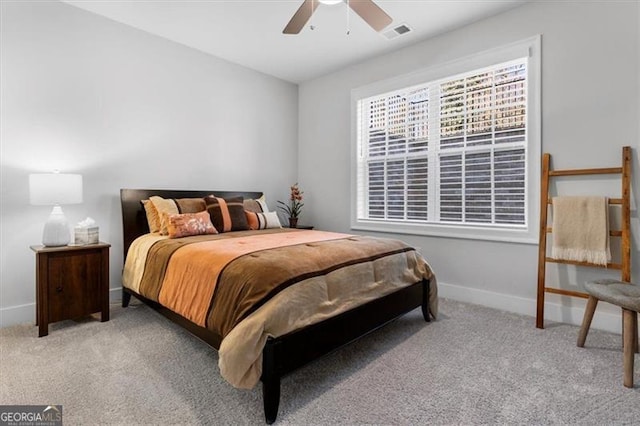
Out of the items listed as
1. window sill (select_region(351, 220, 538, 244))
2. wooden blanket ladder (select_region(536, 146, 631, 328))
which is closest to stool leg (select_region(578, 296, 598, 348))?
wooden blanket ladder (select_region(536, 146, 631, 328))

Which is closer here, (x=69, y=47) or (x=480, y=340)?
(x=480, y=340)

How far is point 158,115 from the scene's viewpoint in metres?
3.58

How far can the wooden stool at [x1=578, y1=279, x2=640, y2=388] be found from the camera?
6.07 ft

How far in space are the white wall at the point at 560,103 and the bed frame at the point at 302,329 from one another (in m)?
0.87

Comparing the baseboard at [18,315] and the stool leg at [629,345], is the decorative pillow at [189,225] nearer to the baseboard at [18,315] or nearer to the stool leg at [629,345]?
the baseboard at [18,315]

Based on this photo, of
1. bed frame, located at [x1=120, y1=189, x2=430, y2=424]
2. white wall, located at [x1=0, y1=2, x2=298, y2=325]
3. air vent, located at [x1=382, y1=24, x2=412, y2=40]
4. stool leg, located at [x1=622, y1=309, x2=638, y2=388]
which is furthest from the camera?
air vent, located at [x1=382, y1=24, x2=412, y2=40]

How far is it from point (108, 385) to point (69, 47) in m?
2.91

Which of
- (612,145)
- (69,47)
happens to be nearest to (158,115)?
(69,47)

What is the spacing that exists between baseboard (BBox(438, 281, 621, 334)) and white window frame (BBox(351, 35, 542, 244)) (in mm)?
534

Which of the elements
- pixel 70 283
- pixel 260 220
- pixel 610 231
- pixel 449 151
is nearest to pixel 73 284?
pixel 70 283

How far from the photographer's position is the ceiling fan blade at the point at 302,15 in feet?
7.40

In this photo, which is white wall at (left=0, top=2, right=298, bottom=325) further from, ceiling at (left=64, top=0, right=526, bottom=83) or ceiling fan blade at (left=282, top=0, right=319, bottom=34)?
ceiling fan blade at (left=282, top=0, right=319, bottom=34)

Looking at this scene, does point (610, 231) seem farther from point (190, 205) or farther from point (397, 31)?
point (190, 205)

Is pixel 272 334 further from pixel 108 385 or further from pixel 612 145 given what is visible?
pixel 612 145
